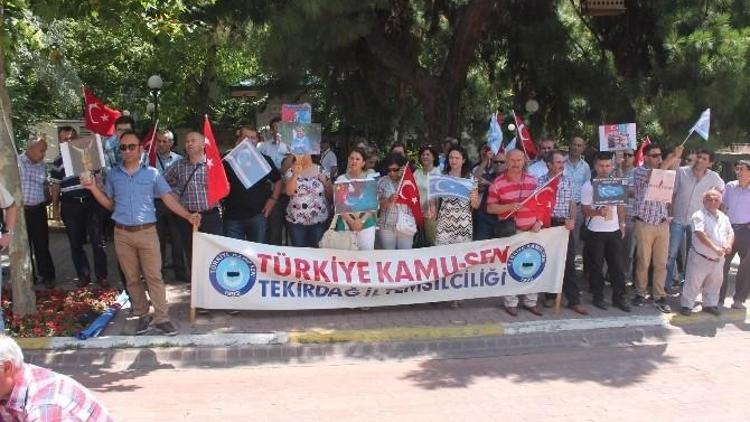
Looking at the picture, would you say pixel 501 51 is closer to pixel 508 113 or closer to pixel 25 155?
pixel 508 113

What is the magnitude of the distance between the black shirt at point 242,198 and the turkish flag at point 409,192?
1463mm

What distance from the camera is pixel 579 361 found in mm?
6277

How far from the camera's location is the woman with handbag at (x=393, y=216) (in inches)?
293

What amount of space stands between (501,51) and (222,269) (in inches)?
290

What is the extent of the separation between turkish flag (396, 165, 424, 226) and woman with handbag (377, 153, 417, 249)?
47 mm

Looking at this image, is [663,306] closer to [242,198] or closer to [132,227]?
[242,198]

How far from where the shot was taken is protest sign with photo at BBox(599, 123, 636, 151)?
321 inches

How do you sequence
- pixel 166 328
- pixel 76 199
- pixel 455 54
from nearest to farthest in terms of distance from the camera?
1. pixel 166 328
2. pixel 76 199
3. pixel 455 54

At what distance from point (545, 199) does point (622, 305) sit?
5.13 ft

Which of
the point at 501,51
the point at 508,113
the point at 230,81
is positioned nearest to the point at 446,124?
the point at 501,51

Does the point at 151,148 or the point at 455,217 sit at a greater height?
the point at 151,148

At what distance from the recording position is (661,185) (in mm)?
7582

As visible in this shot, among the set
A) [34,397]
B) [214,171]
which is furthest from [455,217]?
[34,397]

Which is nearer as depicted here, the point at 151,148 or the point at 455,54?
the point at 151,148
